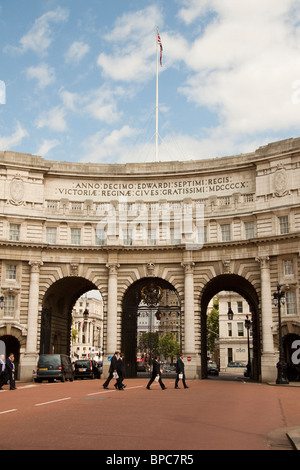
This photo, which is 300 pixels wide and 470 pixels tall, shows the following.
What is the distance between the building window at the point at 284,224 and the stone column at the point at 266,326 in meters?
2.60

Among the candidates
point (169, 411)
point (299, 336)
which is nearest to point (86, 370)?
point (299, 336)

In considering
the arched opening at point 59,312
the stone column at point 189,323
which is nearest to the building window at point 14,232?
the arched opening at point 59,312

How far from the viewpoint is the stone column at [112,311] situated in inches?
1864

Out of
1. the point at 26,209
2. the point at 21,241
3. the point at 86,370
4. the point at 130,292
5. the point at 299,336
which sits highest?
the point at 26,209

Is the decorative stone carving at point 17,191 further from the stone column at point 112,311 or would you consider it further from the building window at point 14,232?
the stone column at point 112,311

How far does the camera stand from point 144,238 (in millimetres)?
49688

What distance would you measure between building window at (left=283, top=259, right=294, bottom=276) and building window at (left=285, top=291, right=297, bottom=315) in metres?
1.61

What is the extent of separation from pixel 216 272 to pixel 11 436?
3686cm

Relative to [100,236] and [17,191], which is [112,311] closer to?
[100,236]

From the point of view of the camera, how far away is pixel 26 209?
49.0m

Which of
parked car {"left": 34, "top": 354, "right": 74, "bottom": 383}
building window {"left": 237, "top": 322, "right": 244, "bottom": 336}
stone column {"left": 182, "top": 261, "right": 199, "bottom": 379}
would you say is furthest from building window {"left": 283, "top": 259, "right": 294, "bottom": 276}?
building window {"left": 237, "top": 322, "right": 244, "bottom": 336}

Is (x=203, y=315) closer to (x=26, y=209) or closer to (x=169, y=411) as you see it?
(x=26, y=209)

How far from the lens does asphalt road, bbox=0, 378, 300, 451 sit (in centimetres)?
1160
